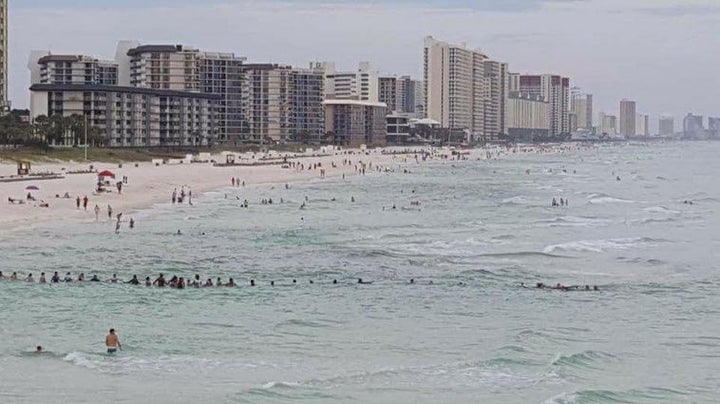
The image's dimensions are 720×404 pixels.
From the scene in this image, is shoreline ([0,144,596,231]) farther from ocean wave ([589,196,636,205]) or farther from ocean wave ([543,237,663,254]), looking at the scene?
ocean wave ([589,196,636,205])

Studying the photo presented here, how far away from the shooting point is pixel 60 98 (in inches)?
4929

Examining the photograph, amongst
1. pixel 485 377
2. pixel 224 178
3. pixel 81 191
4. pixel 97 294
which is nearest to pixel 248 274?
pixel 97 294

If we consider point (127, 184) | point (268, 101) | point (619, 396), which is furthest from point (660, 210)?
point (268, 101)

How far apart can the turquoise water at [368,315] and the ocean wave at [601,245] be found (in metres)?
0.13

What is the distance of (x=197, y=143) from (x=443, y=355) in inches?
5023

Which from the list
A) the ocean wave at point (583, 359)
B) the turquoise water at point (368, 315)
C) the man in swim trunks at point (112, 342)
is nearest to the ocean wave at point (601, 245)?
the turquoise water at point (368, 315)

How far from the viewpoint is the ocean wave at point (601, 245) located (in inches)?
1810

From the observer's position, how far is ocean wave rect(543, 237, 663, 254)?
46.0 meters

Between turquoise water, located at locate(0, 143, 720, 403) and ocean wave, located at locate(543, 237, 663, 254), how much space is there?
0.13 m

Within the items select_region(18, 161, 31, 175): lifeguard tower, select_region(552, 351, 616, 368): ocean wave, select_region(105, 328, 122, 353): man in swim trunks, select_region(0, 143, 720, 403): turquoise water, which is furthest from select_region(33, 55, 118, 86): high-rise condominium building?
select_region(552, 351, 616, 368): ocean wave

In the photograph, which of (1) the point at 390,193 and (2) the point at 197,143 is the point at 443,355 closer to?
(1) the point at 390,193

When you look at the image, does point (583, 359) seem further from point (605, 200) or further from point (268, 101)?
point (268, 101)

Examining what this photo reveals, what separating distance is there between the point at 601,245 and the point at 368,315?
20.9 meters

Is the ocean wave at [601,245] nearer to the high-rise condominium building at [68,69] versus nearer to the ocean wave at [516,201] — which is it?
the ocean wave at [516,201]
